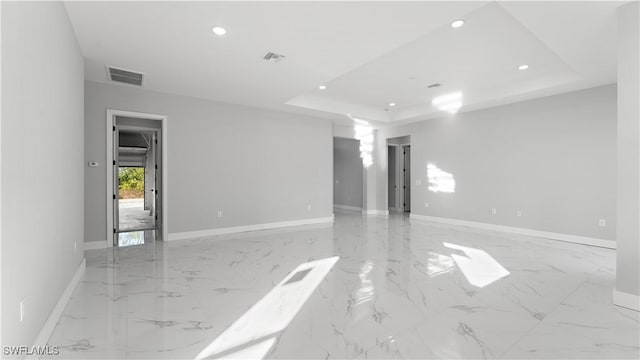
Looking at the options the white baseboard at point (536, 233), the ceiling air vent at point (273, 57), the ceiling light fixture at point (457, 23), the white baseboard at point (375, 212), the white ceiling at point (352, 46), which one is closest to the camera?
the white ceiling at point (352, 46)

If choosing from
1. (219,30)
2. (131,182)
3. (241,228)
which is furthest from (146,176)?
(219,30)

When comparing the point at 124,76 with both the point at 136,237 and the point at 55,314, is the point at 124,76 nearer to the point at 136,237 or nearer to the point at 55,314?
the point at 136,237

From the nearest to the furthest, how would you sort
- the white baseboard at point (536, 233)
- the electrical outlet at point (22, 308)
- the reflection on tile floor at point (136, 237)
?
the electrical outlet at point (22, 308) → the white baseboard at point (536, 233) → the reflection on tile floor at point (136, 237)

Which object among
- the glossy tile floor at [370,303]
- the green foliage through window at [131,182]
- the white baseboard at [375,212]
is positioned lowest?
the glossy tile floor at [370,303]

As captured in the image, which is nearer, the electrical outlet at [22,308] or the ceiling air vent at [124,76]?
the electrical outlet at [22,308]

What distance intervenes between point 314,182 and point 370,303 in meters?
5.27

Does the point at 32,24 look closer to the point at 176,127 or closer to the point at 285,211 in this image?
the point at 176,127

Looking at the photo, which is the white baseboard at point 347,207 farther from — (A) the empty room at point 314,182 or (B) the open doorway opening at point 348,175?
(A) the empty room at point 314,182

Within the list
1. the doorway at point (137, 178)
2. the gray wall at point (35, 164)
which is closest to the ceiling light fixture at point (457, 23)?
the gray wall at point (35, 164)

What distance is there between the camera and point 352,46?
3.85 meters

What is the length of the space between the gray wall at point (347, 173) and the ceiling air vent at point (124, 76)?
711cm

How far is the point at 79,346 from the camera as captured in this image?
220 cm

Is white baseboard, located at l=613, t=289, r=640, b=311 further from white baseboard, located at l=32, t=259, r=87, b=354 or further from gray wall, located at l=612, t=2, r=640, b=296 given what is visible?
white baseboard, located at l=32, t=259, r=87, b=354

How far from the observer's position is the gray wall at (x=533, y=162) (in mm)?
5520
